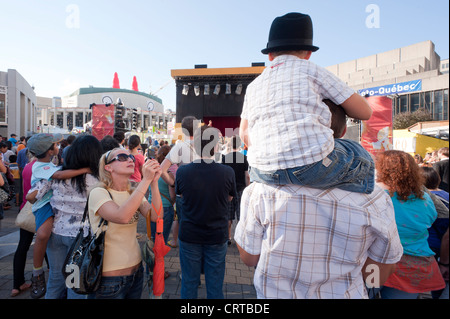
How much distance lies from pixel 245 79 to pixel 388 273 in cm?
1154

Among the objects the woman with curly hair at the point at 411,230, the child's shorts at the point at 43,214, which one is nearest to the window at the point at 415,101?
the woman with curly hair at the point at 411,230

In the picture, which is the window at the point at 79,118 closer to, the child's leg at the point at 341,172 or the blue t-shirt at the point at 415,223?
the blue t-shirt at the point at 415,223

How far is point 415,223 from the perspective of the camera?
226 cm

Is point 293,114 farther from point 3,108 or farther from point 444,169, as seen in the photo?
point 3,108

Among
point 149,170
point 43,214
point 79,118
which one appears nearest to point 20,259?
point 43,214

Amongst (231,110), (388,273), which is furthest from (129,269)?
(231,110)

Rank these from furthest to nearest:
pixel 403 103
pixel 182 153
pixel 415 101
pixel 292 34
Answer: pixel 403 103
pixel 415 101
pixel 182 153
pixel 292 34

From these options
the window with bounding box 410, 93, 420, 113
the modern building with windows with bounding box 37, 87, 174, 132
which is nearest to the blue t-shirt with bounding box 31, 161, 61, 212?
the window with bounding box 410, 93, 420, 113

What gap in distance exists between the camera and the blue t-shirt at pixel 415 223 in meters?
2.27

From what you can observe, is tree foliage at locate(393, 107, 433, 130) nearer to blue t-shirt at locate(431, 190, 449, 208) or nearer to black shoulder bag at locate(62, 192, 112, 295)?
blue t-shirt at locate(431, 190, 449, 208)

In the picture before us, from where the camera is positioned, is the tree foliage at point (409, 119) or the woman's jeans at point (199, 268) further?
the tree foliage at point (409, 119)

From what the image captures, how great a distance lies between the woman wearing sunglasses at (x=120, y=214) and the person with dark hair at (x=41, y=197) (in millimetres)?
672

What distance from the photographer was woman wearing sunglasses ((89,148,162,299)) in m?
1.86

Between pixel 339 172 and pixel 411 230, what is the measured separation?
178 centimetres
